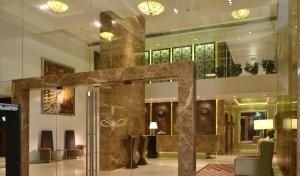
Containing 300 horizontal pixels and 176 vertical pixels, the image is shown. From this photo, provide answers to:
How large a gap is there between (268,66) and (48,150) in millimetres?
8457

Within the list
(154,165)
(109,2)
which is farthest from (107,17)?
(154,165)

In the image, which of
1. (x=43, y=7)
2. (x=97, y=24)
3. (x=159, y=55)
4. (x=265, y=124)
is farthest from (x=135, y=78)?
(x=43, y=7)

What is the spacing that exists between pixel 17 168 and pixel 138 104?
12.1 ft

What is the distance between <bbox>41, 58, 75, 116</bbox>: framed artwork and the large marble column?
1810 millimetres

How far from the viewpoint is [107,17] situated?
9.72 m

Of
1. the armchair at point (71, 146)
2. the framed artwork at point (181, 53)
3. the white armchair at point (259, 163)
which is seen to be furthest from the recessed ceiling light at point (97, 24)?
the white armchair at point (259, 163)

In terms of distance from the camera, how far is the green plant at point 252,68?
1242 centimetres

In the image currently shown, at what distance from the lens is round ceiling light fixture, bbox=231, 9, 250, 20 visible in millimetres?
10115

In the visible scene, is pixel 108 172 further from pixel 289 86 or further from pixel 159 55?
pixel 289 86

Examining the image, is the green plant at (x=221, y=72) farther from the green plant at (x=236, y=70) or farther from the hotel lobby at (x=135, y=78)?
the green plant at (x=236, y=70)

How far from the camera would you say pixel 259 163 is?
26.4 feet

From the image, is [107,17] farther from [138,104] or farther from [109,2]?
[138,104]

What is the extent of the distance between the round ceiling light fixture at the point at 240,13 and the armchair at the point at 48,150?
286 inches

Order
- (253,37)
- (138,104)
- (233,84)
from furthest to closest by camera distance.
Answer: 1. (233,84)
2. (253,37)
3. (138,104)
